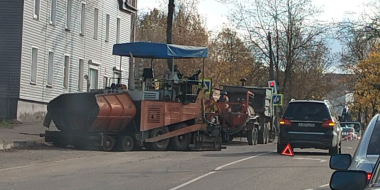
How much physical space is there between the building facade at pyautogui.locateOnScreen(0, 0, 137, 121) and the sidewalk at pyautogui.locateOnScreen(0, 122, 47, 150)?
2223 millimetres

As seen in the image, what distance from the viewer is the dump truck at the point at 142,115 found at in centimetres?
2231

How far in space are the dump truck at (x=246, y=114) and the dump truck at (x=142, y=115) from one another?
1770mm

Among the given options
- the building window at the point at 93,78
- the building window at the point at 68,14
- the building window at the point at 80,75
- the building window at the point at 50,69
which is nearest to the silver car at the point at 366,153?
the building window at the point at 50,69

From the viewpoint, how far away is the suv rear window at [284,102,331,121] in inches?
870

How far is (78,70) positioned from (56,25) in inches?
167

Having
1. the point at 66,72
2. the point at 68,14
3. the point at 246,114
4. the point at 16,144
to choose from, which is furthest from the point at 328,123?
the point at 68,14

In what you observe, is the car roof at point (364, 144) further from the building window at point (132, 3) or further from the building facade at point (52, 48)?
the building window at point (132, 3)

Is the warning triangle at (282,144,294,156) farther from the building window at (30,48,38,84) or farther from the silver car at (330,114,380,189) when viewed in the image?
the building window at (30,48,38,84)

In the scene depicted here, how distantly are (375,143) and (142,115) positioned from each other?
16399mm

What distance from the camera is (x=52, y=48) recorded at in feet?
118

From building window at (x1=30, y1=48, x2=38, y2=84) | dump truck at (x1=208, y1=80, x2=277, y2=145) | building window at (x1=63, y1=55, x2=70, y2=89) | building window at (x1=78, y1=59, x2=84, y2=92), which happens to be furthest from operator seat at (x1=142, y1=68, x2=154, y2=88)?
building window at (x1=78, y1=59, x2=84, y2=92)

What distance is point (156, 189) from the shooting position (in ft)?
42.9

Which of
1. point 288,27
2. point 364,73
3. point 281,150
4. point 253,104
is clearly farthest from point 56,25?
point 364,73

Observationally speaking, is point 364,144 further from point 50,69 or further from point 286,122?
point 50,69
